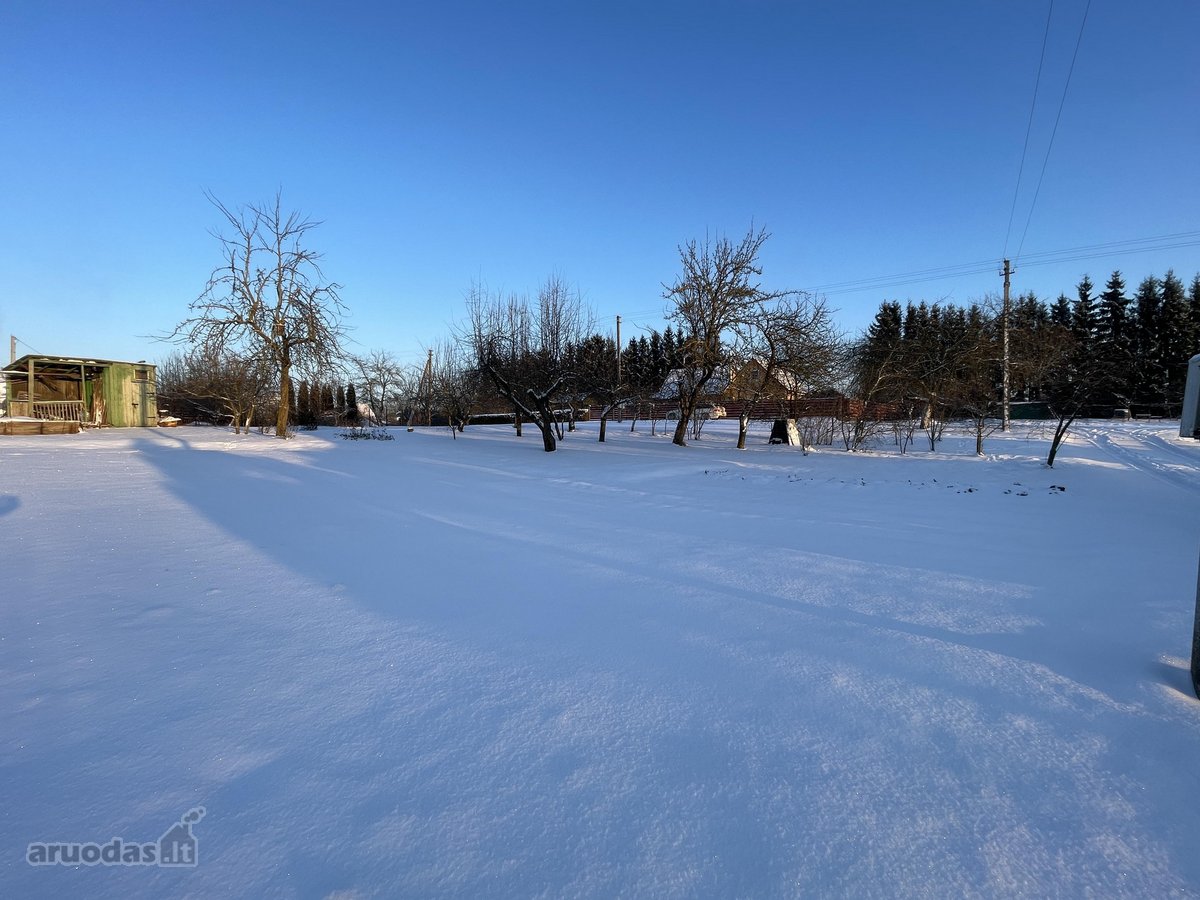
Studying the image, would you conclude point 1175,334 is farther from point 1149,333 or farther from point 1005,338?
point 1005,338

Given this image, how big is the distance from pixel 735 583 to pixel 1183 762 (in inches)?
91.8

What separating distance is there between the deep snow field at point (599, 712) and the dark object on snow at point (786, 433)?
13087 mm

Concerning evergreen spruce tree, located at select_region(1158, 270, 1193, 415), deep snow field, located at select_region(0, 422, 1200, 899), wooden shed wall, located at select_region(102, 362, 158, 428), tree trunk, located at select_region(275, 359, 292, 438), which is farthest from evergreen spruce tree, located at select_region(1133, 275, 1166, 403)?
wooden shed wall, located at select_region(102, 362, 158, 428)

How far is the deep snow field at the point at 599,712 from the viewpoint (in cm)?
153

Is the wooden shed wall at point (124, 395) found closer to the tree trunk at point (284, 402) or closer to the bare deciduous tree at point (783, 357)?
the tree trunk at point (284, 402)

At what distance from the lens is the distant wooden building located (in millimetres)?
21625

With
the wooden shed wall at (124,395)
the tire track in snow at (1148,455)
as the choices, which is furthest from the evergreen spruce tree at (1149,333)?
the wooden shed wall at (124,395)

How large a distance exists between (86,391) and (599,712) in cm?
2997

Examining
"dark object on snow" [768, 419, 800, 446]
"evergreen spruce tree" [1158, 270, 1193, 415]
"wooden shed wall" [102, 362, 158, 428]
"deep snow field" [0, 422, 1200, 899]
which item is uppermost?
"evergreen spruce tree" [1158, 270, 1193, 415]

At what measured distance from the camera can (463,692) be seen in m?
2.41

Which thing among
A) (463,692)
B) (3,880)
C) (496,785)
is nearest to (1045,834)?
(496,785)

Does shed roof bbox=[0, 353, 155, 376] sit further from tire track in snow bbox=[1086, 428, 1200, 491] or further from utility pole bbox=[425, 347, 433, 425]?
tire track in snow bbox=[1086, 428, 1200, 491]

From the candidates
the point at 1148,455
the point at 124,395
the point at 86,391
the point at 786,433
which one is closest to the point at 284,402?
the point at 124,395

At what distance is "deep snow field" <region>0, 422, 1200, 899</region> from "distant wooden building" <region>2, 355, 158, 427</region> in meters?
22.4
